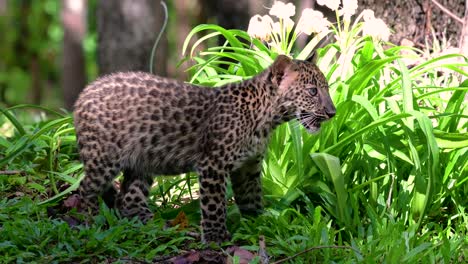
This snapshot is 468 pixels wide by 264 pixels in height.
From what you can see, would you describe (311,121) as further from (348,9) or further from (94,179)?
(94,179)

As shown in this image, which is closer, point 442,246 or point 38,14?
point 442,246

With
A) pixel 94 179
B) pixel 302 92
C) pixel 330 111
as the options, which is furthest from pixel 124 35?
pixel 330 111

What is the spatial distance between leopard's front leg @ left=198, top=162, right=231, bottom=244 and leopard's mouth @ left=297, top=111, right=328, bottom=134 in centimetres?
63

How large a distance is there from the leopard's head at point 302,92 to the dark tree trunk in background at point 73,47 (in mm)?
15140

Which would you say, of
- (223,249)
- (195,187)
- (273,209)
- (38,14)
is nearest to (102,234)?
(223,249)

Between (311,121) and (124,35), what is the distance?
7879mm

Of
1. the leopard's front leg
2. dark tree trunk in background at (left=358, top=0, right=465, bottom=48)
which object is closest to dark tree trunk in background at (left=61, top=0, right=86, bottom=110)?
dark tree trunk in background at (left=358, top=0, right=465, bottom=48)

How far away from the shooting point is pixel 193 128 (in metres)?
6.45

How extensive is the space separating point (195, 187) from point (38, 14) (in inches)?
1063

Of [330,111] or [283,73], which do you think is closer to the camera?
[330,111]

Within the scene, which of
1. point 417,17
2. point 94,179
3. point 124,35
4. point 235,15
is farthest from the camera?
point 124,35

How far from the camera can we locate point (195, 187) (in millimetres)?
7617

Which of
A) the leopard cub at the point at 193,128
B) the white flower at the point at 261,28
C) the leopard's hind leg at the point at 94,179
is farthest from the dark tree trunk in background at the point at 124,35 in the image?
the leopard's hind leg at the point at 94,179

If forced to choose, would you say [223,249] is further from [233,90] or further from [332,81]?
[332,81]
